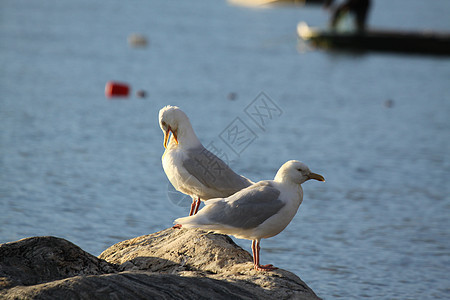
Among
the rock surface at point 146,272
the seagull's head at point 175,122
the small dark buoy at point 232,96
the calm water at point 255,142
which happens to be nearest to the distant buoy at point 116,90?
the calm water at point 255,142

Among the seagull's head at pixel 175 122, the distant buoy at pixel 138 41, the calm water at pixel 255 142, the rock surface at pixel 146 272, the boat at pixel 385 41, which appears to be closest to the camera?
the rock surface at pixel 146 272

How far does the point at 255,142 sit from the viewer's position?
1589 cm

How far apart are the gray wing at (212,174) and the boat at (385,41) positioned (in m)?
24.4

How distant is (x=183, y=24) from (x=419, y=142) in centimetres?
2587

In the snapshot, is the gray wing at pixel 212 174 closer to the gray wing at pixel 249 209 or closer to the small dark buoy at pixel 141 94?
the gray wing at pixel 249 209

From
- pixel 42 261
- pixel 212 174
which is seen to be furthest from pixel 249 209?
pixel 42 261

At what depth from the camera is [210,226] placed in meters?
6.55

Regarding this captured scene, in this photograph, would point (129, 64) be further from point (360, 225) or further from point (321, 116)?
point (360, 225)

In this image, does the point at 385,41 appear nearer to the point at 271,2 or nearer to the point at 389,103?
the point at 389,103

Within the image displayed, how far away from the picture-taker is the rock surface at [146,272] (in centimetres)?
561

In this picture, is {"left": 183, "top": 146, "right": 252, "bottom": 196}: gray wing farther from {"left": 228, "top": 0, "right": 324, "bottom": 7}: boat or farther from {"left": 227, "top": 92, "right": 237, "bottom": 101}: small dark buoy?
{"left": 228, "top": 0, "right": 324, "bottom": 7}: boat

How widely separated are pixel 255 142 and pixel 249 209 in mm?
9372

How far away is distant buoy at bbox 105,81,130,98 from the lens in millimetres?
20141

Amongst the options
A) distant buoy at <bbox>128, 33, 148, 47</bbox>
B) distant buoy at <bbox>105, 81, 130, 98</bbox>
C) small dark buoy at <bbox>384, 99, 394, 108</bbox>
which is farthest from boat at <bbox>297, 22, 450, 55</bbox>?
distant buoy at <bbox>105, 81, 130, 98</bbox>
